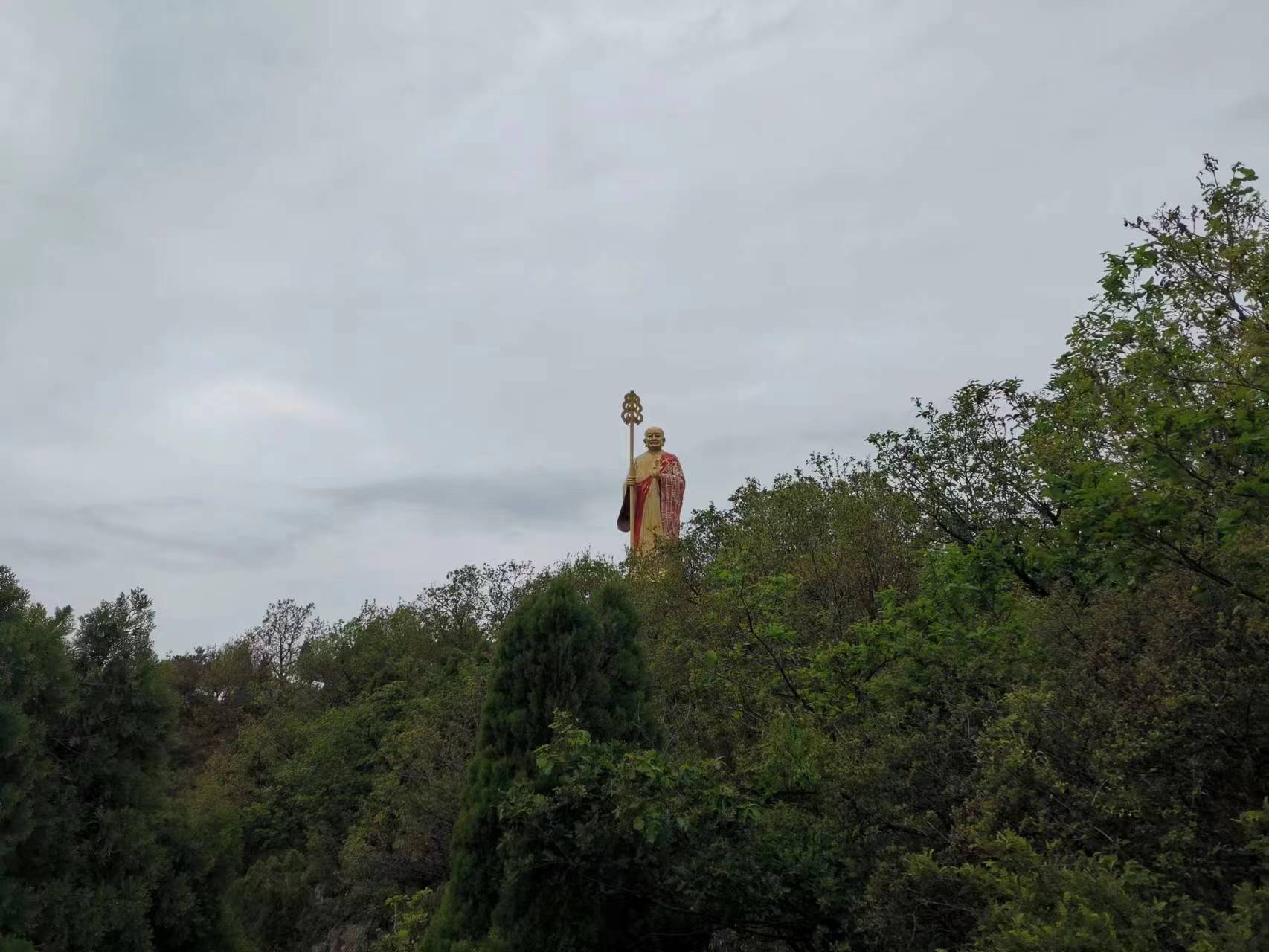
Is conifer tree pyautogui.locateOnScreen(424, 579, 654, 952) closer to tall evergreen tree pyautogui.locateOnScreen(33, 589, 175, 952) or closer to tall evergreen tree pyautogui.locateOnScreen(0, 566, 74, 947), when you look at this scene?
tall evergreen tree pyautogui.locateOnScreen(33, 589, 175, 952)

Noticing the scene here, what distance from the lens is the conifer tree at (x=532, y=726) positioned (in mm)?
6797

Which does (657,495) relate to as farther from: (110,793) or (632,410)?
(110,793)

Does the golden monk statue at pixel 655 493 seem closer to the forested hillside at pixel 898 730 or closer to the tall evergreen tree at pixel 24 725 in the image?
the forested hillside at pixel 898 730

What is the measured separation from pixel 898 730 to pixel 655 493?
2074cm

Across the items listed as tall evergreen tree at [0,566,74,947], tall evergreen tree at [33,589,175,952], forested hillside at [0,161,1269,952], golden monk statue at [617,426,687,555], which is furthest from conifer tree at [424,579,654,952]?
golden monk statue at [617,426,687,555]

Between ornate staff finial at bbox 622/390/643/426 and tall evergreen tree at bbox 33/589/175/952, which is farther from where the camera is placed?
ornate staff finial at bbox 622/390/643/426

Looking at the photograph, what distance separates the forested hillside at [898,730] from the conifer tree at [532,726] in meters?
0.03

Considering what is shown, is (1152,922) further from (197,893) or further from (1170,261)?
(197,893)

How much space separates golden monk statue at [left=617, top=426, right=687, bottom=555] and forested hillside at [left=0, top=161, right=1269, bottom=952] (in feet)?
45.3

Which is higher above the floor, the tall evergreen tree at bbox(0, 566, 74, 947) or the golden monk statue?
the golden monk statue

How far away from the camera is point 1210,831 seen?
178 inches

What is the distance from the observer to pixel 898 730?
632cm

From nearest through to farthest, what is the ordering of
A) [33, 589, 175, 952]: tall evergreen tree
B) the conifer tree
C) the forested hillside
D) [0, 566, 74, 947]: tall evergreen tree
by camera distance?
the forested hillside, the conifer tree, [0, 566, 74, 947]: tall evergreen tree, [33, 589, 175, 952]: tall evergreen tree

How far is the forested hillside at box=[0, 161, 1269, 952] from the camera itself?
4.59 metres
